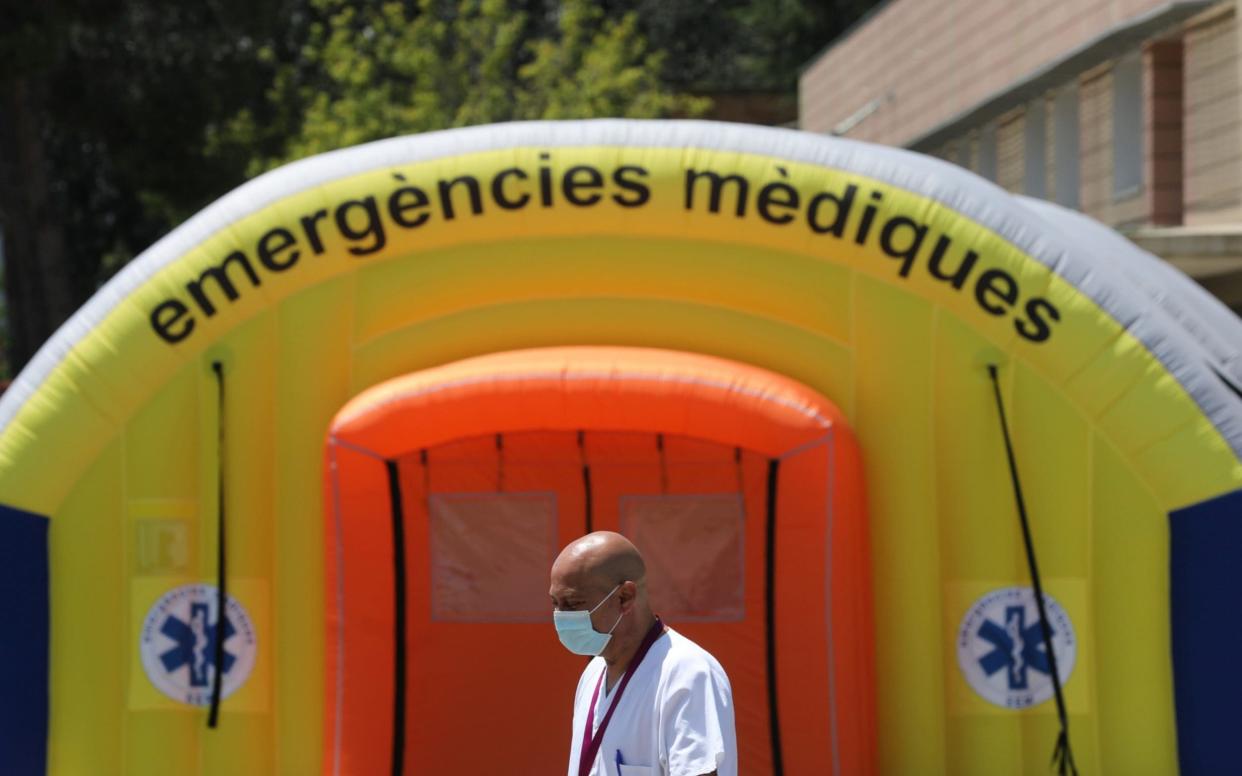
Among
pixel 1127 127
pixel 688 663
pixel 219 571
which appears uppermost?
pixel 1127 127

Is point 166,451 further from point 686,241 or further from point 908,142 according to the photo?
point 908,142

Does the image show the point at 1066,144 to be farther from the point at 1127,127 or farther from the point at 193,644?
the point at 193,644

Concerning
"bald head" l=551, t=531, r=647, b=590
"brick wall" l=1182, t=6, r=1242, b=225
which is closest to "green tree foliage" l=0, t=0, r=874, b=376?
"brick wall" l=1182, t=6, r=1242, b=225

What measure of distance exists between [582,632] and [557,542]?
9.64 ft

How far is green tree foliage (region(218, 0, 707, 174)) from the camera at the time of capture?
20156mm

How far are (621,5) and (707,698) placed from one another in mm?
28270

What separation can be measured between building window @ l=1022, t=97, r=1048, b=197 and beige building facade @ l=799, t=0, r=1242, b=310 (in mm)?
14

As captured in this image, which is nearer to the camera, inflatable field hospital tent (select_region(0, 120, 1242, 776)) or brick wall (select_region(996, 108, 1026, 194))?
inflatable field hospital tent (select_region(0, 120, 1242, 776))

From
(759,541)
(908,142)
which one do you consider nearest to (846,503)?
(759,541)

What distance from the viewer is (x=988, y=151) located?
16.0 metres

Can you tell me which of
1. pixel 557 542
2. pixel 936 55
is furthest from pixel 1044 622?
pixel 936 55

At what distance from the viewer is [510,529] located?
656 centimetres

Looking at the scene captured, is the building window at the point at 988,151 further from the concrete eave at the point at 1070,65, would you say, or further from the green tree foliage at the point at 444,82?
the green tree foliage at the point at 444,82

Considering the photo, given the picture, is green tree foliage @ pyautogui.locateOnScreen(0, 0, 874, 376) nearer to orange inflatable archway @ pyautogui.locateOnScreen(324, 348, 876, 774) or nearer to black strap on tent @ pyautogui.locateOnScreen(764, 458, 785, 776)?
orange inflatable archway @ pyautogui.locateOnScreen(324, 348, 876, 774)
